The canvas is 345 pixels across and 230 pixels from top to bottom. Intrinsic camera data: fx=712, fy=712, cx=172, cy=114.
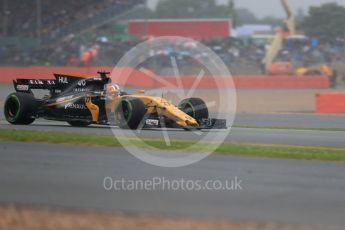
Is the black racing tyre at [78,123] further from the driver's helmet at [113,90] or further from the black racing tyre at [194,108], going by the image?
the black racing tyre at [194,108]

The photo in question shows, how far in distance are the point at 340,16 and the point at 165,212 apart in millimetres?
72397

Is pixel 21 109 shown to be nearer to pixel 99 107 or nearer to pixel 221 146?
pixel 99 107

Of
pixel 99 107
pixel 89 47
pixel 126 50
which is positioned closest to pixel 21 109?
pixel 99 107

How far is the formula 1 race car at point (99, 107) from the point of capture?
51.7 ft

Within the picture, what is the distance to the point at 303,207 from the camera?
26.0ft

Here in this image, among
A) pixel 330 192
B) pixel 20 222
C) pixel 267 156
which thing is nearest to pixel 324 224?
pixel 330 192

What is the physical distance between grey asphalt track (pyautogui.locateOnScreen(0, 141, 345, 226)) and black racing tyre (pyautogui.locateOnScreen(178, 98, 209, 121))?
4.80 meters

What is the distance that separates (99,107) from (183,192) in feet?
26.1

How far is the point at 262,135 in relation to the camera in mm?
15742

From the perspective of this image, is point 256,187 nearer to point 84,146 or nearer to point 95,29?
point 84,146

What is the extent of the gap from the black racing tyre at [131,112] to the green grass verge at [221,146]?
1.47 metres

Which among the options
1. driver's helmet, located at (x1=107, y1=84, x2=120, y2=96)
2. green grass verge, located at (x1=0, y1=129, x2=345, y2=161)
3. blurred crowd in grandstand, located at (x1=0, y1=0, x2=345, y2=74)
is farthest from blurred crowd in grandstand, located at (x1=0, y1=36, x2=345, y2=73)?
green grass verge, located at (x1=0, y1=129, x2=345, y2=161)

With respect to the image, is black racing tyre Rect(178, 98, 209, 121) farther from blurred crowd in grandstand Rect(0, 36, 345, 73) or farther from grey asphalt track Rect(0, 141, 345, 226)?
blurred crowd in grandstand Rect(0, 36, 345, 73)

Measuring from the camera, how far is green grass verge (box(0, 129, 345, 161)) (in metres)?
11.8
